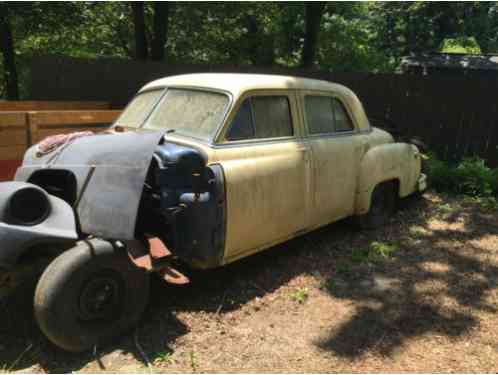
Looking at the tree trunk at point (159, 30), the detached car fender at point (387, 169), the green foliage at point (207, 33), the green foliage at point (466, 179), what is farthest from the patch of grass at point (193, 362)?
the green foliage at point (207, 33)

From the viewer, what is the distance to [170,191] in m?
3.42

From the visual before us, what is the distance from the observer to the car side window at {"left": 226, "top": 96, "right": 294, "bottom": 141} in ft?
13.2

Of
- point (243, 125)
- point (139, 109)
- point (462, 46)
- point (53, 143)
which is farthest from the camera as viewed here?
point (462, 46)

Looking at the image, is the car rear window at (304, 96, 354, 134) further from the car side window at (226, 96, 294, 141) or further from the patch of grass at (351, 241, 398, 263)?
the patch of grass at (351, 241, 398, 263)

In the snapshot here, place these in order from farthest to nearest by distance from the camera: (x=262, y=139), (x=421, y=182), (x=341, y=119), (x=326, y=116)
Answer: (x=421, y=182), (x=341, y=119), (x=326, y=116), (x=262, y=139)

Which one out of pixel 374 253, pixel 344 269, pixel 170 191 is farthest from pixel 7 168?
pixel 374 253

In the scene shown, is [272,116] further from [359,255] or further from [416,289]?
[416,289]

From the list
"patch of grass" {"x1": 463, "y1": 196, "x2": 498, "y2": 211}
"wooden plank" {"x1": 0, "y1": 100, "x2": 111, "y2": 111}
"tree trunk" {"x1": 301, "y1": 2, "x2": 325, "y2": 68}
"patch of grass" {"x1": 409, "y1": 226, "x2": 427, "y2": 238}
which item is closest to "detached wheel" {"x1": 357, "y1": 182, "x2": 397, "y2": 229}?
"patch of grass" {"x1": 409, "y1": 226, "x2": 427, "y2": 238}

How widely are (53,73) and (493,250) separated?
33.0 feet

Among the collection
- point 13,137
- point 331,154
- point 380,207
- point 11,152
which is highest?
point 331,154

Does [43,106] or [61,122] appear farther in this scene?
[43,106]

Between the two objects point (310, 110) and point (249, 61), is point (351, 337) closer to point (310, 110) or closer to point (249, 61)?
point (310, 110)

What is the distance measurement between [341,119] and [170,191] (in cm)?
258

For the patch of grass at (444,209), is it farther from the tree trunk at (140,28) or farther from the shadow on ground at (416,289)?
the tree trunk at (140,28)
